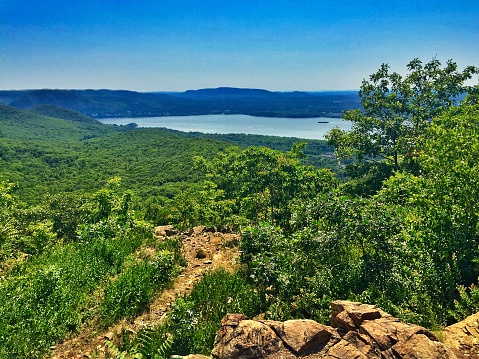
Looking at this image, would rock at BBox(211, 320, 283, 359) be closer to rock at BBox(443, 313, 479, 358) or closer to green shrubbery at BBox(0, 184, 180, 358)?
rock at BBox(443, 313, 479, 358)

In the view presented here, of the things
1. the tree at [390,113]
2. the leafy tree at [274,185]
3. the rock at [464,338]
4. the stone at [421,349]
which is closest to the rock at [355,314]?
the stone at [421,349]

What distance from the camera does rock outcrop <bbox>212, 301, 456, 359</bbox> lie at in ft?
11.5

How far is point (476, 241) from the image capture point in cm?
634

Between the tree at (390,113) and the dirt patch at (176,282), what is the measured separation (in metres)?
13.1

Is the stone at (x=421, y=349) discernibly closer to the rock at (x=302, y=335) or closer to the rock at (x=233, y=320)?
the rock at (x=302, y=335)

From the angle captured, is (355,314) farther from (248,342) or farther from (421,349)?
(248,342)

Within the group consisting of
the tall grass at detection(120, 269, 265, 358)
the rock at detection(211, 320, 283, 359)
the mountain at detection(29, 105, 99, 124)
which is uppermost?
the mountain at detection(29, 105, 99, 124)

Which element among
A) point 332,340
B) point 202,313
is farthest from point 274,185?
point 332,340

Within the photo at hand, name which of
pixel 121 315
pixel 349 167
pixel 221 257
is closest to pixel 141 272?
pixel 121 315

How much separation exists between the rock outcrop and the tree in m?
16.5

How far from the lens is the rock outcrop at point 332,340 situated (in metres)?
3.49

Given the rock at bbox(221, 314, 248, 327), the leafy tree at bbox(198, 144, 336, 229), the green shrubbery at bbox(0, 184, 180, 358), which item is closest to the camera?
the rock at bbox(221, 314, 248, 327)

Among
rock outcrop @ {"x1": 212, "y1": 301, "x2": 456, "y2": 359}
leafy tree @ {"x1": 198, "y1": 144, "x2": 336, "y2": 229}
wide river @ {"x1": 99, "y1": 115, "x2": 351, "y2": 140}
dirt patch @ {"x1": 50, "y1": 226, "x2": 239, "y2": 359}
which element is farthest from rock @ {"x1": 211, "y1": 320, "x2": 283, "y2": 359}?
wide river @ {"x1": 99, "y1": 115, "x2": 351, "y2": 140}

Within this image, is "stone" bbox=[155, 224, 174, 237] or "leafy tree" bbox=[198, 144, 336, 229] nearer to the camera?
"stone" bbox=[155, 224, 174, 237]
